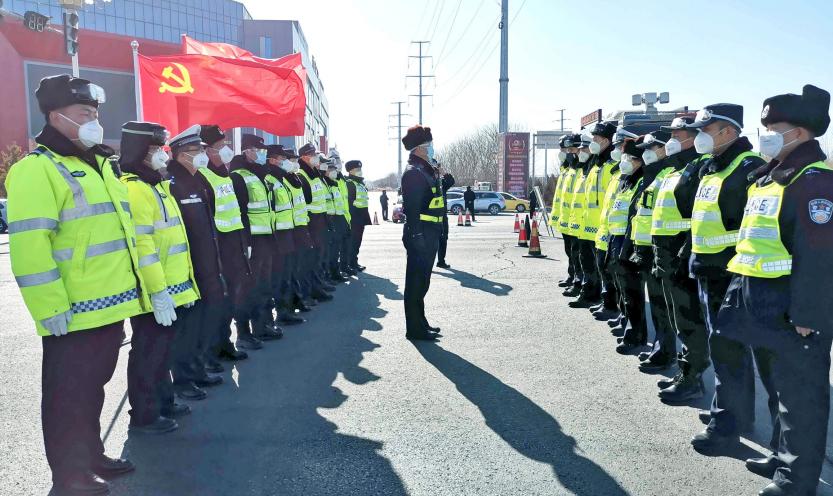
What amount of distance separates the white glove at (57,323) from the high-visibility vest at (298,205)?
4469 mm

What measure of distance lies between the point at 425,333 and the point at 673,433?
311cm

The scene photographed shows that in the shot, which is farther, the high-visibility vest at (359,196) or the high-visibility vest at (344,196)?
the high-visibility vest at (359,196)

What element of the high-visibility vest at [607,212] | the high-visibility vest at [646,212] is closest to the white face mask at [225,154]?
the high-visibility vest at [646,212]

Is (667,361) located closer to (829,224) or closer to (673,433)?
(673,433)

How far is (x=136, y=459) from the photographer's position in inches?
151

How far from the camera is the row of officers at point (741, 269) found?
3.21 metres

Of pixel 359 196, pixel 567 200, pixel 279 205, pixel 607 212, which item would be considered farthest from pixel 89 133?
pixel 359 196

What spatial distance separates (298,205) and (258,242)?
123 centimetres

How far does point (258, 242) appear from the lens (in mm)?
6773

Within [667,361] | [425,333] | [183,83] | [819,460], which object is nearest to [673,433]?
[819,460]

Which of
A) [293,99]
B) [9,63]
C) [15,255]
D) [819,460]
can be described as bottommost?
[819,460]

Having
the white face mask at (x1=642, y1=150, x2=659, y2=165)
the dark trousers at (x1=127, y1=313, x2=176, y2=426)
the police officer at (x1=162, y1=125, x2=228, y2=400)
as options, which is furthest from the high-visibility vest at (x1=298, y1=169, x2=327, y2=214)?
the white face mask at (x1=642, y1=150, x2=659, y2=165)

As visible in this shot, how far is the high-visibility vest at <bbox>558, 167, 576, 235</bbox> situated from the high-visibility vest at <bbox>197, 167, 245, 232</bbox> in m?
5.16

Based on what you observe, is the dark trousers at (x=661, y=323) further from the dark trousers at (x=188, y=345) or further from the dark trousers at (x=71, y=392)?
the dark trousers at (x=71, y=392)
